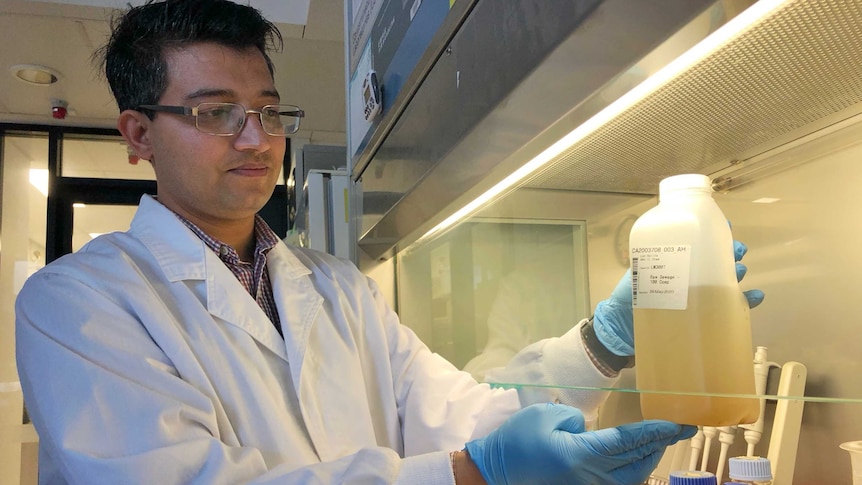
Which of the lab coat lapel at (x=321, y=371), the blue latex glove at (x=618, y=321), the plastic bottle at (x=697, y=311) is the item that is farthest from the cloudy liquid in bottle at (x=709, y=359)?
the lab coat lapel at (x=321, y=371)

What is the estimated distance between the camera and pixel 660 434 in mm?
651

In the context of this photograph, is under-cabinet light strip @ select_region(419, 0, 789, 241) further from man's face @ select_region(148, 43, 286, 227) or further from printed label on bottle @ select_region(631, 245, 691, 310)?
man's face @ select_region(148, 43, 286, 227)

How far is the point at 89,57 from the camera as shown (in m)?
2.91

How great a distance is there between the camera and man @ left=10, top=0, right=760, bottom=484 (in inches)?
31.8

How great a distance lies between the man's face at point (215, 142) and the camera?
1.10 m

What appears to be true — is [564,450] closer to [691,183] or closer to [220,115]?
[691,183]

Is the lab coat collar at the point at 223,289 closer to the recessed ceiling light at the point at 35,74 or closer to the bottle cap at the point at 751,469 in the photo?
the bottle cap at the point at 751,469

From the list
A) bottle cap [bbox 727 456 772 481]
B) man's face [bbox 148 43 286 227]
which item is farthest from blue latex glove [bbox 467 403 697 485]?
man's face [bbox 148 43 286 227]

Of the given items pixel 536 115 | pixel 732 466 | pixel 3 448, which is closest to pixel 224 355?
pixel 536 115

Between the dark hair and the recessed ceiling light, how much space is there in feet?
7.15

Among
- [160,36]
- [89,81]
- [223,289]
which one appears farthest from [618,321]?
[89,81]

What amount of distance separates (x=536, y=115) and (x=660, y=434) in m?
0.36

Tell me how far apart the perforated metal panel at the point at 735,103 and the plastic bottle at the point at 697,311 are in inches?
4.8

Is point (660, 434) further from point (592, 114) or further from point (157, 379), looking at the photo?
point (157, 379)
